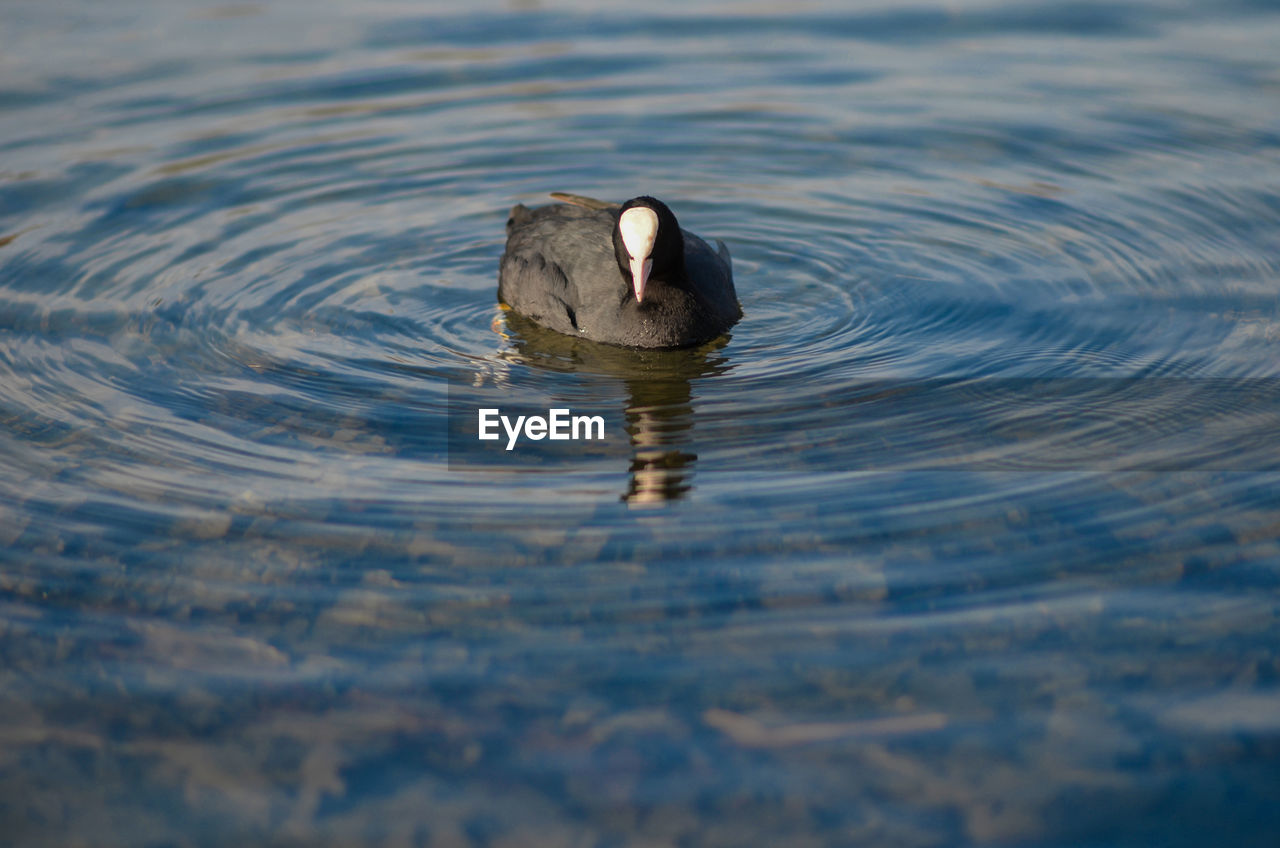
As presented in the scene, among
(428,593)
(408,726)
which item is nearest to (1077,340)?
(428,593)

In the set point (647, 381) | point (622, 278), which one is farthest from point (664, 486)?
point (622, 278)

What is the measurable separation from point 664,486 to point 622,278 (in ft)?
5.96

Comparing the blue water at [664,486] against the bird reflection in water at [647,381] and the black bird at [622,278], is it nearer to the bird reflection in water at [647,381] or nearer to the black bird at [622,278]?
the bird reflection in water at [647,381]

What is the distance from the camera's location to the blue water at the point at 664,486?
337 centimetres

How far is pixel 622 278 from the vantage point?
6320mm

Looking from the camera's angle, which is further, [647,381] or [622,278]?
[622,278]

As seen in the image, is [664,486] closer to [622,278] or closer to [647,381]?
[647,381]

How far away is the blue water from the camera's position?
3.37m

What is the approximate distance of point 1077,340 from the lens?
6.03m

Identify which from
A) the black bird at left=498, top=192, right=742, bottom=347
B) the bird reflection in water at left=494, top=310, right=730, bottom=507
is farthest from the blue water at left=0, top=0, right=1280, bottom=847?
the black bird at left=498, top=192, right=742, bottom=347

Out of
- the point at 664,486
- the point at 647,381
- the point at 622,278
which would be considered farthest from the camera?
the point at 622,278

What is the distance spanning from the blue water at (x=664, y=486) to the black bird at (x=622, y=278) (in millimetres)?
151

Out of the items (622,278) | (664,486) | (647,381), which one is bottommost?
(664,486)

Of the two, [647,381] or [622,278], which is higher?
[622,278]
